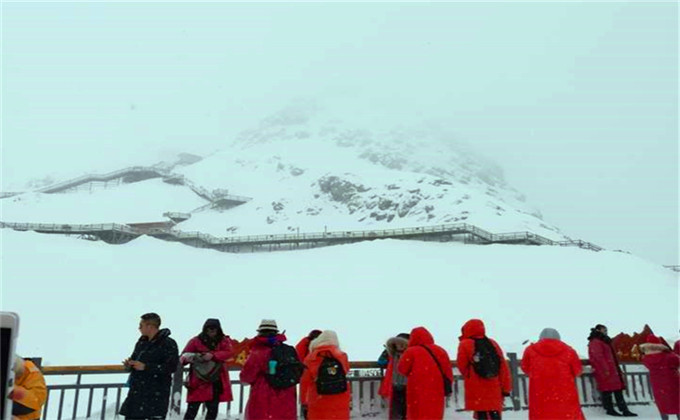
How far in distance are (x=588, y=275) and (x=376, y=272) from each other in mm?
12089

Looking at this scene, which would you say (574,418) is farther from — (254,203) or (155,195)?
(155,195)

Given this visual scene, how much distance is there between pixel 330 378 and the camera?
18.1 ft

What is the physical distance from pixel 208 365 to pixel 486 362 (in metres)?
3.51

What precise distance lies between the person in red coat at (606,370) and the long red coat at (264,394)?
5.51 meters

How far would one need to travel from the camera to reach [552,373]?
5332mm

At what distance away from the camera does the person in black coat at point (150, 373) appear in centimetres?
525

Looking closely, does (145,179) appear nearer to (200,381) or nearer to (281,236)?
(281,236)

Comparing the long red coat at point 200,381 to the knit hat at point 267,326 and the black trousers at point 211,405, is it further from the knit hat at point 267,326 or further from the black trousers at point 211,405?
the knit hat at point 267,326

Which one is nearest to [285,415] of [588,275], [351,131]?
[588,275]

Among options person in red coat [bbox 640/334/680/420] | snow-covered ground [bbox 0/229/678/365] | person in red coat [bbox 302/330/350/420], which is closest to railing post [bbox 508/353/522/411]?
person in red coat [bbox 640/334/680/420]

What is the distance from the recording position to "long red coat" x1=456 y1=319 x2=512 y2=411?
5.93 meters

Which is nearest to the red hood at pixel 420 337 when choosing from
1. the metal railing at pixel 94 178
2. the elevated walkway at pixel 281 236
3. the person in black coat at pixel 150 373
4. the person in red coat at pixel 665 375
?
the person in black coat at pixel 150 373

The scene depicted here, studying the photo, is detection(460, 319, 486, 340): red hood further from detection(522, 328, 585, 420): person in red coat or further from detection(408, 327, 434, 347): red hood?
detection(522, 328, 585, 420): person in red coat

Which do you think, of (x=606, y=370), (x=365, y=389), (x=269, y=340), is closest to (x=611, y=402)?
(x=606, y=370)
